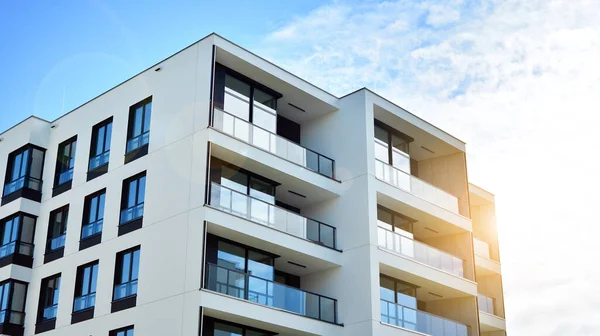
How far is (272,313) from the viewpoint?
98.1ft

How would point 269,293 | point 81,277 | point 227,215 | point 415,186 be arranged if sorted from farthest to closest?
point 415,186 → point 81,277 → point 269,293 → point 227,215

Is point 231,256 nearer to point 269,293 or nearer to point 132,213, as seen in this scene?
point 269,293

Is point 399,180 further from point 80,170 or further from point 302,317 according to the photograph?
point 80,170

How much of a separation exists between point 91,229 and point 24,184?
508cm

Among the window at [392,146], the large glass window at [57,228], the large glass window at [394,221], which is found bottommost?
the large glass window at [57,228]

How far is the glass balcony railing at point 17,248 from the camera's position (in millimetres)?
35469

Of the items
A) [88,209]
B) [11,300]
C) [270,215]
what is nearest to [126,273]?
[88,209]

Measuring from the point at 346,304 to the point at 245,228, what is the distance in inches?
218

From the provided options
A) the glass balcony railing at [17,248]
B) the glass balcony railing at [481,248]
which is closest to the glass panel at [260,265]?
the glass balcony railing at [17,248]

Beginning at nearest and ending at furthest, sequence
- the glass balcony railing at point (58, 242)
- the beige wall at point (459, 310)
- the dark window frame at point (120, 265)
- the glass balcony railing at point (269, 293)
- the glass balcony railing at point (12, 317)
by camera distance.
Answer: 1. the glass balcony railing at point (269, 293)
2. the dark window frame at point (120, 265)
3. the glass balcony railing at point (12, 317)
4. the glass balcony railing at point (58, 242)
5. the beige wall at point (459, 310)

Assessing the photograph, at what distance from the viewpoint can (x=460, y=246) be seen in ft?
130

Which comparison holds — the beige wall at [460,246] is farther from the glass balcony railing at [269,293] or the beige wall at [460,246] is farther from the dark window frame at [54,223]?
the dark window frame at [54,223]

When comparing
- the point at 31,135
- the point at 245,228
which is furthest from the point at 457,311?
the point at 31,135

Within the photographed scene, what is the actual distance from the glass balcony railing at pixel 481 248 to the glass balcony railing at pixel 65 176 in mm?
21497
